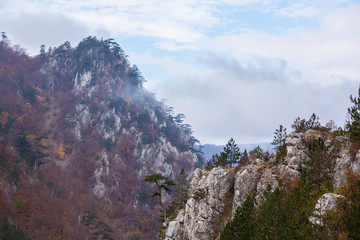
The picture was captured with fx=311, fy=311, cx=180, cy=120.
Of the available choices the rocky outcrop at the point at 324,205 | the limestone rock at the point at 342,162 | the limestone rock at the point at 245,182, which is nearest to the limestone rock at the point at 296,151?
the limestone rock at the point at 245,182

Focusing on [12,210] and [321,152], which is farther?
[12,210]

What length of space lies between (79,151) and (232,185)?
117m

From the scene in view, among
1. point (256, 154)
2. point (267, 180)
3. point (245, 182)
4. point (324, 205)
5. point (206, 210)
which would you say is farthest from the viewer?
point (256, 154)

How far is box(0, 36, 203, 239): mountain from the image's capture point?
10450 centimetres

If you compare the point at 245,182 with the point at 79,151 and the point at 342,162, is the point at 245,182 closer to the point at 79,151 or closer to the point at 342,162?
the point at 342,162

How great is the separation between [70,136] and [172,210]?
108634mm

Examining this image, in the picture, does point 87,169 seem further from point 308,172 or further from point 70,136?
point 308,172

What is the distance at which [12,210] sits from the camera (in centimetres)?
9344

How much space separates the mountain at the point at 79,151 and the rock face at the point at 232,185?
170 feet

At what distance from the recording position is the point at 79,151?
15238 centimetres

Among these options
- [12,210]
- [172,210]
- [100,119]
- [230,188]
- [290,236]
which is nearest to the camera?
[290,236]

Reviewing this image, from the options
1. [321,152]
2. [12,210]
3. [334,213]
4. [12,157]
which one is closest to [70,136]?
[12,157]

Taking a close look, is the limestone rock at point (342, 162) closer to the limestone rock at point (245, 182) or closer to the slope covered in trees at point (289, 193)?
the slope covered in trees at point (289, 193)

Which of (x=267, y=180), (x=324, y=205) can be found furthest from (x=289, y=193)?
(x=267, y=180)
